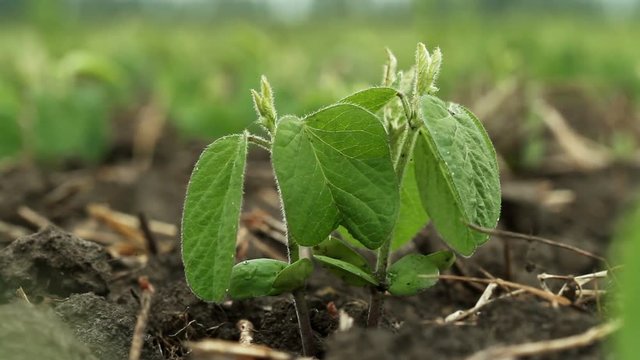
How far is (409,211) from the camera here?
1.86 metres

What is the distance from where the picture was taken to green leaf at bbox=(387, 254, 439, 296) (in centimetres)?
168

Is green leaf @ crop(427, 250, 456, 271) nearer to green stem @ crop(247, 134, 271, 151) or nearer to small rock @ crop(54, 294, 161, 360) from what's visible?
green stem @ crop(247, 134, 271, 151)

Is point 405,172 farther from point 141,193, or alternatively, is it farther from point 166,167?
point 166,167

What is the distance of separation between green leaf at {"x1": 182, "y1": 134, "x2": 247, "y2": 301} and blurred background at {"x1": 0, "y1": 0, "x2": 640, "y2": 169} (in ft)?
7.36

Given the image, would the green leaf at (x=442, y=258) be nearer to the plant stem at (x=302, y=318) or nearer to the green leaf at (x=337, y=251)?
the green leaf at (x=337, y=251)

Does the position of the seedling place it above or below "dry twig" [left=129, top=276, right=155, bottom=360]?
above

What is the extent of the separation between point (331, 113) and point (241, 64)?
541 centimetres

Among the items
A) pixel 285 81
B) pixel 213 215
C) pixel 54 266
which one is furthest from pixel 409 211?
pixel 285 81

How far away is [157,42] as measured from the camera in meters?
9.41

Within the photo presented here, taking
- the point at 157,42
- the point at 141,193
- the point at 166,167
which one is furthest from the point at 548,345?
the point at 157,42

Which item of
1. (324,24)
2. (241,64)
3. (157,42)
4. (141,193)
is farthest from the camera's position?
(324,24)

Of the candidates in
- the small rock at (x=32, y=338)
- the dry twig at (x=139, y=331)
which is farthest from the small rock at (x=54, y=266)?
the small rock at (x=32, y=338)

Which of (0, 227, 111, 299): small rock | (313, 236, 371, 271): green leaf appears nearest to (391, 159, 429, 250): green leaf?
(313, 236, 371, 271): green leaf

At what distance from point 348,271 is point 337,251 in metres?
0.12
